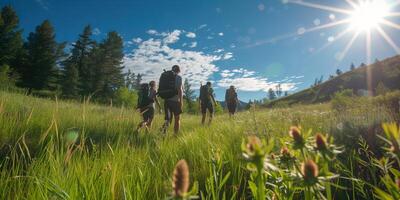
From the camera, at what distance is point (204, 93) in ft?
48.6

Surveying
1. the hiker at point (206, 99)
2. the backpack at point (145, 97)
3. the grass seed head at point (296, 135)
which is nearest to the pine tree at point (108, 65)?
the hiker at point (206, 99)

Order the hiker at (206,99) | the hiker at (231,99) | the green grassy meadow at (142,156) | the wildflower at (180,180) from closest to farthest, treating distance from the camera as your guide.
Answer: the wildflower at (180,180)
the green grassy meadow at (142,156)
the hiker at (206,99)
the hiker at (231,99)

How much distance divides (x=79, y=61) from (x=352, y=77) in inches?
2980

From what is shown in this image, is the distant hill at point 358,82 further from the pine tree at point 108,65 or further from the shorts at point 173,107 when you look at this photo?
the shorts at point 173,107

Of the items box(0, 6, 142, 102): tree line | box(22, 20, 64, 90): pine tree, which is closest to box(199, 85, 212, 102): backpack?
box(0, 6, 142, 102): tree line

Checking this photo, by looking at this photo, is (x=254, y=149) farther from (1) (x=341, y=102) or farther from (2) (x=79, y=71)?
(2) (x=79, y=71)

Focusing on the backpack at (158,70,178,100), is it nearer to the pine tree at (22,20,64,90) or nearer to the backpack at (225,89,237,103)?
the backpack at (225,89,237,103)

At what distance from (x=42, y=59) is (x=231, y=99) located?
39989 millimetres

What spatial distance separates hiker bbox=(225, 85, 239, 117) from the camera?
17209mm

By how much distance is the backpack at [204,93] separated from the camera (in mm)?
14680

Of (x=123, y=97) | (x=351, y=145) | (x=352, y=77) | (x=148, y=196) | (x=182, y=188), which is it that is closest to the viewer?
(x=182, y=188)

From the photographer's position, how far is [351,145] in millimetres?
3674

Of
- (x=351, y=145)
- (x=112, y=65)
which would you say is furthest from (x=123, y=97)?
(x=351, y=145)

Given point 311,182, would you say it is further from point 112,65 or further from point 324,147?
point 112,65
